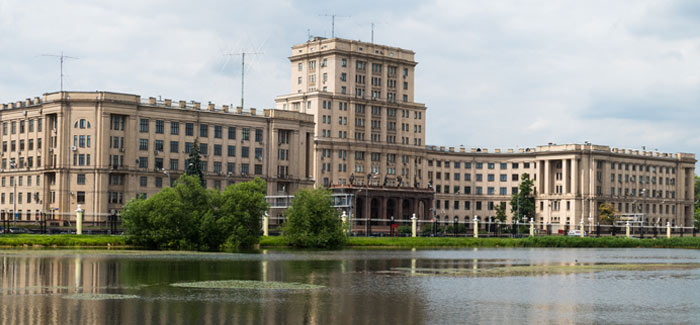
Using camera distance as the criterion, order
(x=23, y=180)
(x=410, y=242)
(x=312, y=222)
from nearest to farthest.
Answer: (x=312, y=222) → (x=410, y=242) → (x=23, y=180)

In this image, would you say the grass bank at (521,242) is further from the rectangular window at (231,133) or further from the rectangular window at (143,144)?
the rectangular window at (143,144)

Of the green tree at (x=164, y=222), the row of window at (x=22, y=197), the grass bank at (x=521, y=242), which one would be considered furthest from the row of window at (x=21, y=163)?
the green tree at (x=164, y=222)

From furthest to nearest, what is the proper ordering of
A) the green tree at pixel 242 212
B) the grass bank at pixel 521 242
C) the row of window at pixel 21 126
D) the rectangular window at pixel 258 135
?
the rectangular window at pixel 258 135
the row of window at pixel 21 126
the grass bank at pixel 521 242
the green tree at pixel 242 212

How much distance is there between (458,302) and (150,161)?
5014 inches

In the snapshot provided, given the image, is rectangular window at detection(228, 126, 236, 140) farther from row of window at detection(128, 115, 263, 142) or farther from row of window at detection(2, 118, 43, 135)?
row of window at detection(2, 118, 43, 135)

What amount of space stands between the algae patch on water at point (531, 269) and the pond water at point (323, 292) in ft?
0.48

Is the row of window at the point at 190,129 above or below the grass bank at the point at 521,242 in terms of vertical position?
above

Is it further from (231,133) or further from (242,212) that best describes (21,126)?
(242,212)

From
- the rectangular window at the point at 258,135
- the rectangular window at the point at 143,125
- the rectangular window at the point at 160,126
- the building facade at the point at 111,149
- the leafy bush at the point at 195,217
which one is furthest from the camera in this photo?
the rectangular window at the point at 258,135

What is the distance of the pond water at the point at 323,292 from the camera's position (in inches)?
1647

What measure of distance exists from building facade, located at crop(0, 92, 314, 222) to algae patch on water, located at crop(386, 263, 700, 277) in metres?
84.6

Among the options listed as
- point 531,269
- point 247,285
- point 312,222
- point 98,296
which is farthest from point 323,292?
point 312,222

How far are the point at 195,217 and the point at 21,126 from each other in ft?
275

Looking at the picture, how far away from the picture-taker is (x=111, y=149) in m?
165
